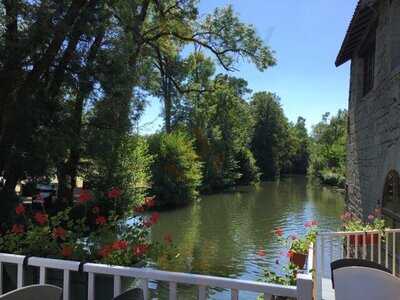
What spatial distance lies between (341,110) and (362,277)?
66124 mm

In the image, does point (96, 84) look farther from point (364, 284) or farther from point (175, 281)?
point (364, 284)

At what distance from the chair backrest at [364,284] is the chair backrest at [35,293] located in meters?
1.43

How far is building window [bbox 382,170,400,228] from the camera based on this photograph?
7.23m

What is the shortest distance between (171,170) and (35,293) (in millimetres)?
23257

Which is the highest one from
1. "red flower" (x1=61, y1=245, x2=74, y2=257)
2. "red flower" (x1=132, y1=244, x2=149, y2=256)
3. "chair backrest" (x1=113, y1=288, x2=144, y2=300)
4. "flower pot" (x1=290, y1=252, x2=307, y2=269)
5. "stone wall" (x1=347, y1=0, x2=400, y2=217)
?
"stone wall" (x1=347, y1=0, x2=400, y2=217)

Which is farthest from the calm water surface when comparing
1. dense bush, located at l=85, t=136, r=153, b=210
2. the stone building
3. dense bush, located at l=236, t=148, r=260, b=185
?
dense bush, located at l=236, t=148, r=260, b=185

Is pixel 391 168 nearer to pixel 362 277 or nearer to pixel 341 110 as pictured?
pixel 362 277

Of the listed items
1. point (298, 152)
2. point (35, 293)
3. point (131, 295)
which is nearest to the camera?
point (131, 295)

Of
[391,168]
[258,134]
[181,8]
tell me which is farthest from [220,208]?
[258,134]

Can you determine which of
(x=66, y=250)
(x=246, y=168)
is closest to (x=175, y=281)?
(x=66, y=250)

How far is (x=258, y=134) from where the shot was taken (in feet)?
178

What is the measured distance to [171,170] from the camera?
83.5 ft

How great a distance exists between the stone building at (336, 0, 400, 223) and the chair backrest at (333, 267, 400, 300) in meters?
4.35

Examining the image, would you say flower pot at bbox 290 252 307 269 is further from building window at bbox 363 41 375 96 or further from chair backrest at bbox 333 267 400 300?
building window at bbox 363 41 375 96
